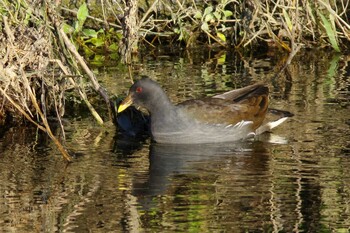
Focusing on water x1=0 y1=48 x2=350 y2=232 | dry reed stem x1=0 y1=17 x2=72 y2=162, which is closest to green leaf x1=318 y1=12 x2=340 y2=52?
water x1=0 y1=48 x2=350 y2=232

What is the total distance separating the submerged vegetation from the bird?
1.68 feet

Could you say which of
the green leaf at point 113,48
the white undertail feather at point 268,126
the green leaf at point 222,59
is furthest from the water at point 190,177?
the green leaf at point 113,48

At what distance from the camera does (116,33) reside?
15.2 m

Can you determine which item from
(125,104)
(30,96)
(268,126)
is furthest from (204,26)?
(30,96)

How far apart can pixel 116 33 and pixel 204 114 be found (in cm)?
461

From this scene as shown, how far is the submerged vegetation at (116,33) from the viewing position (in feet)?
34.4

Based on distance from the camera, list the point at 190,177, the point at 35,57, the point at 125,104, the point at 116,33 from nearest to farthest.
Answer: the point at 190,177
the point at 35,57
the point at 125,104
the point at 116,33

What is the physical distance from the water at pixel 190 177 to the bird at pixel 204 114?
0.43 feet

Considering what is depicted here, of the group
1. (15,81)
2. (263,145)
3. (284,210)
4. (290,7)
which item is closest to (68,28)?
(15,81)

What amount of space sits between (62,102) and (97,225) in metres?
3.47

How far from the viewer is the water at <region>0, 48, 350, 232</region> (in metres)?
8.11

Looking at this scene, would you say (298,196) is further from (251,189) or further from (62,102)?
(62,102)

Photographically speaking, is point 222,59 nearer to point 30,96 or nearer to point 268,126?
point 268,126

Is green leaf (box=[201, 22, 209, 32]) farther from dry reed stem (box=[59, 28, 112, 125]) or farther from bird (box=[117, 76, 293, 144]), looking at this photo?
dry reed stem (box=[59, 28, 112, 125])
